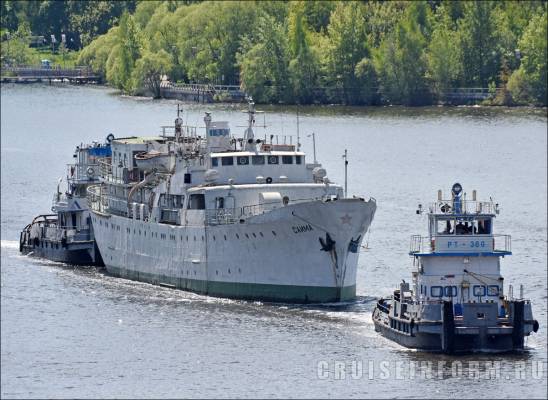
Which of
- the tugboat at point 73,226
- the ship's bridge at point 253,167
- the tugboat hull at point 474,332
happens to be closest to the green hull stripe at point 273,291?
the ship's bridge at point 253,167

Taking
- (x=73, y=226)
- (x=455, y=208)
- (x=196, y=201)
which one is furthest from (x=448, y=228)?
(x=73, y=226)

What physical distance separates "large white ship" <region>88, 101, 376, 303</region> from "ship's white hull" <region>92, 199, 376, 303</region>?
45 mm

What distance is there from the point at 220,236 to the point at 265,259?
8.69ft

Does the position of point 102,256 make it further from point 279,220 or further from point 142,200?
point 279,220

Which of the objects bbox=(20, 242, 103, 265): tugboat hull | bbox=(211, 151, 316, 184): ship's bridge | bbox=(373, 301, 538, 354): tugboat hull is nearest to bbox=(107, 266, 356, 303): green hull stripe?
bbox=(211, 151, 316, 184): ship's bridge

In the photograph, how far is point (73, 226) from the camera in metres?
110

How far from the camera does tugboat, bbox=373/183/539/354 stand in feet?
254

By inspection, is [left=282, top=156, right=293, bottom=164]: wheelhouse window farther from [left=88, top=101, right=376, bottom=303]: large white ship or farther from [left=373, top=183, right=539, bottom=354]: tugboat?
[left=373, top=183, right=539, bottom=354]: tugboat

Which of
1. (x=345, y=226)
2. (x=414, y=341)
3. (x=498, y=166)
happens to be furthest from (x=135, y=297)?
(x=498, y=166)

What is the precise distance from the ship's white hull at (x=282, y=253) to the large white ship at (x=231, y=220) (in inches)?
1.8

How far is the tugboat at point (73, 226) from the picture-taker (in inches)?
4232

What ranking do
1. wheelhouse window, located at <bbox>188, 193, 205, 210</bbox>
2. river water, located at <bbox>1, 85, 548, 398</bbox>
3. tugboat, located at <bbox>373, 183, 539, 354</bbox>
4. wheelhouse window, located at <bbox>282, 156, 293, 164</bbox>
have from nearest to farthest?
river water, located at <bbox>1, 85, 548, 398</bbox> < tugboat, located at <bbox>373, 183, 539, 354</bbox> < wheelhouse window, located at <bbox>188, 193, 205, 210</bbox> < wheelhouse window, located at <bbox>282, 156, 293, 164</bbox>

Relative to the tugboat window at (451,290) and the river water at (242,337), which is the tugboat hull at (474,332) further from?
the tugboat window at (451,290)

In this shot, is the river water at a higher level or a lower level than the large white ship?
lower
